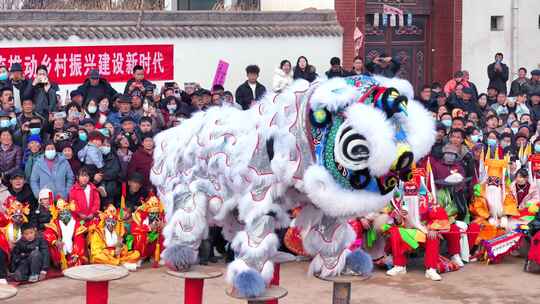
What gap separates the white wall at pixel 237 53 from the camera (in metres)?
17.2

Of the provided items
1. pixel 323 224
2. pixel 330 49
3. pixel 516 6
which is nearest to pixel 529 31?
pixel 516 6

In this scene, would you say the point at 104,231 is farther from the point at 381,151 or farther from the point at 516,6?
the point at 516,6

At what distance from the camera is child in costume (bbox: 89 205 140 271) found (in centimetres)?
1226

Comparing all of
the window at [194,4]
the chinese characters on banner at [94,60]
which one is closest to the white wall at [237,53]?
the chinese characters on banner at [94,60]

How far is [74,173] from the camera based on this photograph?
496 inches

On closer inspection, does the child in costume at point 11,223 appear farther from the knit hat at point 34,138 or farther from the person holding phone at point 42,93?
the person holding phone at point 42,93

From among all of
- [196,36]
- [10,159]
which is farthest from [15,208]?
[196,36]

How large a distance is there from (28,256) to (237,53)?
22.8 feet

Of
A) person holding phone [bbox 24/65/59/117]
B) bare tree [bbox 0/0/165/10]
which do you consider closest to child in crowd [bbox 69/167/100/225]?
person holding phone [bbox 24/65/59/117]

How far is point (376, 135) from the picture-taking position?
8.35 meters

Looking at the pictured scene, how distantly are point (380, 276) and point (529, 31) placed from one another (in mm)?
11667

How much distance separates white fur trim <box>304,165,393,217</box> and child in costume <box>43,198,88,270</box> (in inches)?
164

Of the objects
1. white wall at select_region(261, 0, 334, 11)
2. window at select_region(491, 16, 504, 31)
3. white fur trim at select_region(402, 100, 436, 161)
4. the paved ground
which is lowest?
the paved ground

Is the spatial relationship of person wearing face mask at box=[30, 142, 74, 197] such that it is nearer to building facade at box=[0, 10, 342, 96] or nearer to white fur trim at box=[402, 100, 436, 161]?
building facade at box=[0, 10, 342, 96]
